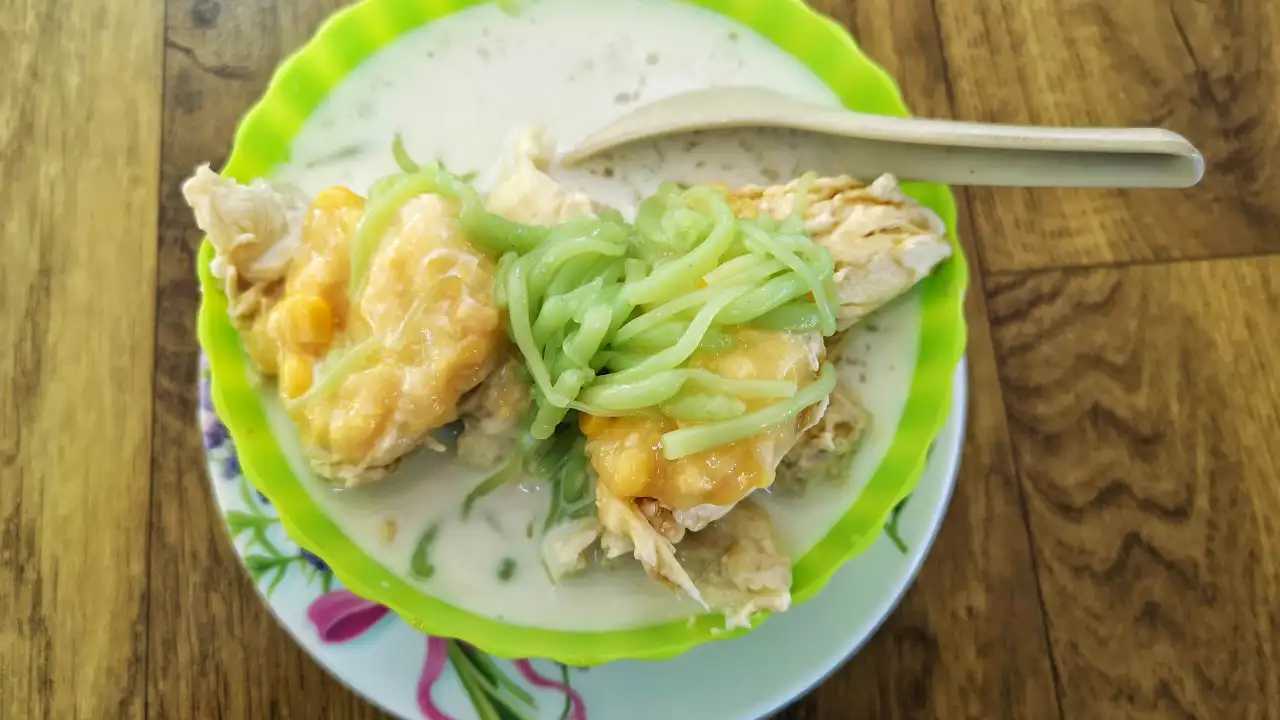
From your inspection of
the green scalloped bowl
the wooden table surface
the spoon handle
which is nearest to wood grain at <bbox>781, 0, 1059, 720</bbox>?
the wooden table surface

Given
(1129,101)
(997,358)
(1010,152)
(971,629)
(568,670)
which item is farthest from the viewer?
(1129,101)

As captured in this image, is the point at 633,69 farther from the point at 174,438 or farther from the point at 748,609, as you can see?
the point at 174,438

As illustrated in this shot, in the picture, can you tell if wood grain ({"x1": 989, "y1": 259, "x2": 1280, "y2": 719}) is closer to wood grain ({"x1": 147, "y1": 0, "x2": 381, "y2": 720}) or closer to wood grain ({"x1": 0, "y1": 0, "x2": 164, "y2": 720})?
wood grain ({"x1": 147, "y1": 0, "x2": 381, "y2": 720})

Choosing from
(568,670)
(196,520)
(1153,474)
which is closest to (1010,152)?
(1153,474)

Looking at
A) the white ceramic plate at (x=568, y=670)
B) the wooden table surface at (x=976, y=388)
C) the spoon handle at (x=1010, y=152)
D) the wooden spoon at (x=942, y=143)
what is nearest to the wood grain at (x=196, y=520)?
the wooden table surface at (x=976, y=388)

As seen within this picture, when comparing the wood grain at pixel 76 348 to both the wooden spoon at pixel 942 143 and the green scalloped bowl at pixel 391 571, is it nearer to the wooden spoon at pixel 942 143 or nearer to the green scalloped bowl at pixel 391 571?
the green scalloped bowl at pixel 391 571

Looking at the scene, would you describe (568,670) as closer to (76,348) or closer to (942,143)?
(942,143)
